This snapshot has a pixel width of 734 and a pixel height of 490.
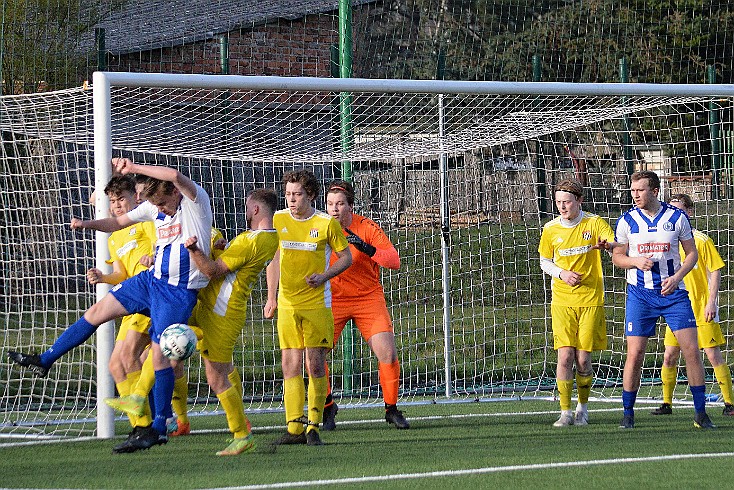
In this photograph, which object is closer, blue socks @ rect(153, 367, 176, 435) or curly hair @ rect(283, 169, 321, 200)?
blue socks @ rect(153, 367, 176, 435)

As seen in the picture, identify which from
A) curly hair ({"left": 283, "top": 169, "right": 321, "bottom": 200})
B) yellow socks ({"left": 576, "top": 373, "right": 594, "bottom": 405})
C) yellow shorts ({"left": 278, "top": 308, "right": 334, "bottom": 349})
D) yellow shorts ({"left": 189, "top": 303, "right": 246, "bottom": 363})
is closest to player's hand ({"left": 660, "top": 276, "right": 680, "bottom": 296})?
yellow socks ({"left": 576, "top": 373, "right": 594, "bottom": 405})

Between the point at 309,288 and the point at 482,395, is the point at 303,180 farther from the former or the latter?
the point at 482,395

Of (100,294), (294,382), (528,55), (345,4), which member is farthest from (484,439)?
(528,55)

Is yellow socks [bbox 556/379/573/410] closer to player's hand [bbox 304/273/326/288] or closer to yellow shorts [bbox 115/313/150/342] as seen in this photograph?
player's hand [bbox 304/273/326/288]

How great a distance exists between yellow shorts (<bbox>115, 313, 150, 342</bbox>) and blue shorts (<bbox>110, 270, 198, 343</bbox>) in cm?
35

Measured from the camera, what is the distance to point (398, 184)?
11.5 m

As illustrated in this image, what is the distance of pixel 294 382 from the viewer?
24.5ft

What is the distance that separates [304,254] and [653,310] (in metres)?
2.57

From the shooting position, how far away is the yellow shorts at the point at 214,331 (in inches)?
277

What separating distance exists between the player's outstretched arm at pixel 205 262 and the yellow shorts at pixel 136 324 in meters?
0.73

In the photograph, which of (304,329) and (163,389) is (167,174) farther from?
(304,329)

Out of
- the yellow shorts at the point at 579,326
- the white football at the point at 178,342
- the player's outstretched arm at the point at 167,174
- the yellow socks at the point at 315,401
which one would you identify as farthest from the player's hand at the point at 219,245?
the yellow shorts at the point at 579,326

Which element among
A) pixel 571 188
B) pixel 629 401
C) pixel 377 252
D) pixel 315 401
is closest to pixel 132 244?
pixel 315 401

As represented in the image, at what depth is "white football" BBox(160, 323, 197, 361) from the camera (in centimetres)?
664
